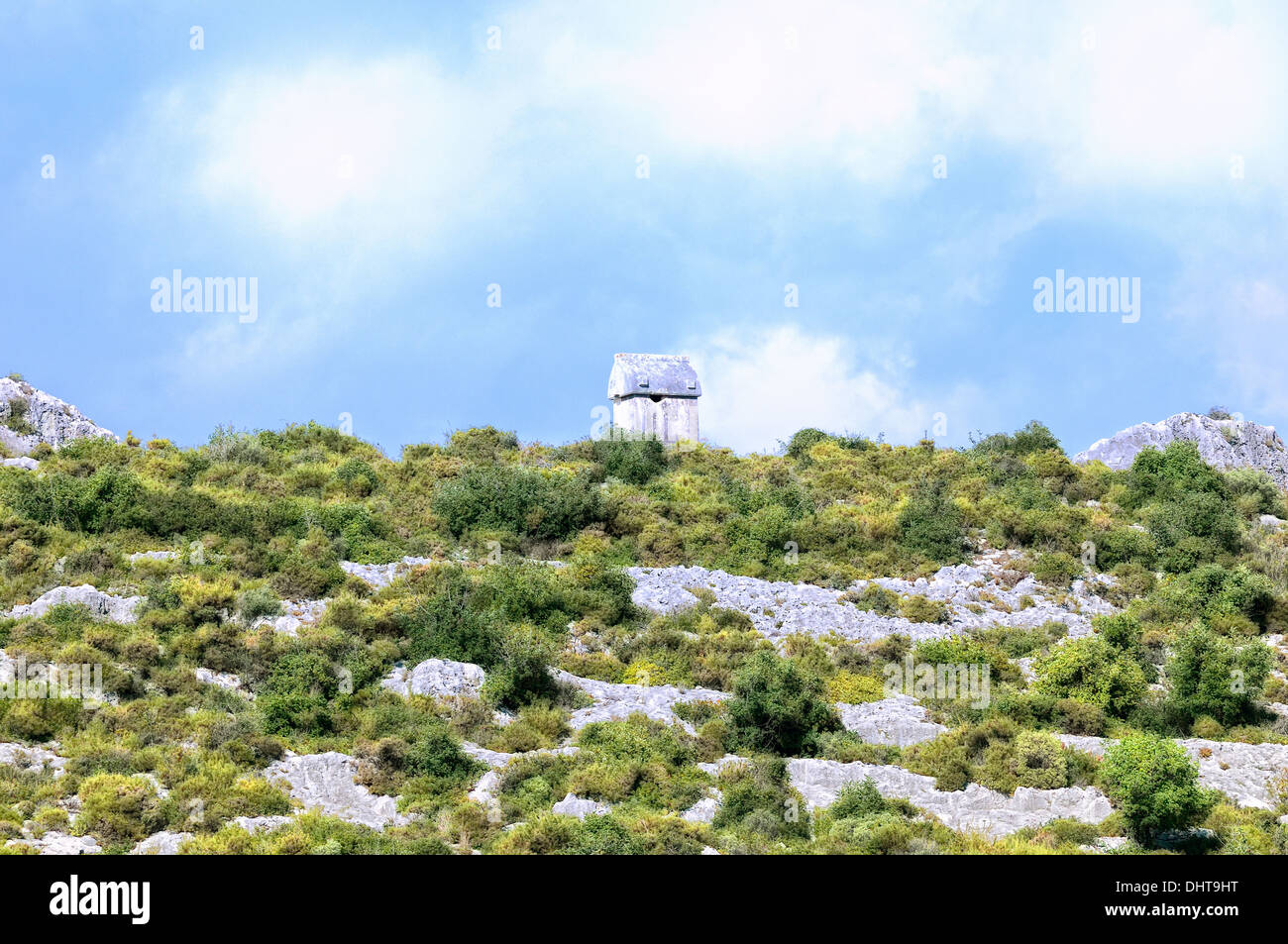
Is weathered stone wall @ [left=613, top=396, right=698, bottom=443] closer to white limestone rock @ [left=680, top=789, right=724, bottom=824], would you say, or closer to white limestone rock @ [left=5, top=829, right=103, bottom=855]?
white limestone rock @ [left=680, top=789, right=724, bottom=824]

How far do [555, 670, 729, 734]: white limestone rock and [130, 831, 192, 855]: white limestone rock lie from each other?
792 cm

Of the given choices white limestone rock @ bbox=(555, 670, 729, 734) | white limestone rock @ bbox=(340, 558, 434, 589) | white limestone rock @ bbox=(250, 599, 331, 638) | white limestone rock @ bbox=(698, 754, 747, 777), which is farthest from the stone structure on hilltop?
white limestone rock @ bbox=(698, 754, 747, 777)

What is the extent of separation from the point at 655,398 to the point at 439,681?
28.8 metres

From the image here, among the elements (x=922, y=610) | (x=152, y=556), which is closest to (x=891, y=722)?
(x=922, y=610)

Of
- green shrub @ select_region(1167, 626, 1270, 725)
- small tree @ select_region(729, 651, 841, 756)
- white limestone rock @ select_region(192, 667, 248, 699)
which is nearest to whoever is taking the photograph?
small tree @ select_region(729, 651, 841, 756)

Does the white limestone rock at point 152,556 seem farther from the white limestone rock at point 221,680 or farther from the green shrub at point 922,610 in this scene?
the green shrub at point 922,610

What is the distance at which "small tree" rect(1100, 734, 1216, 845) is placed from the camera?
67.4 ft

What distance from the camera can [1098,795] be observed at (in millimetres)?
22266
